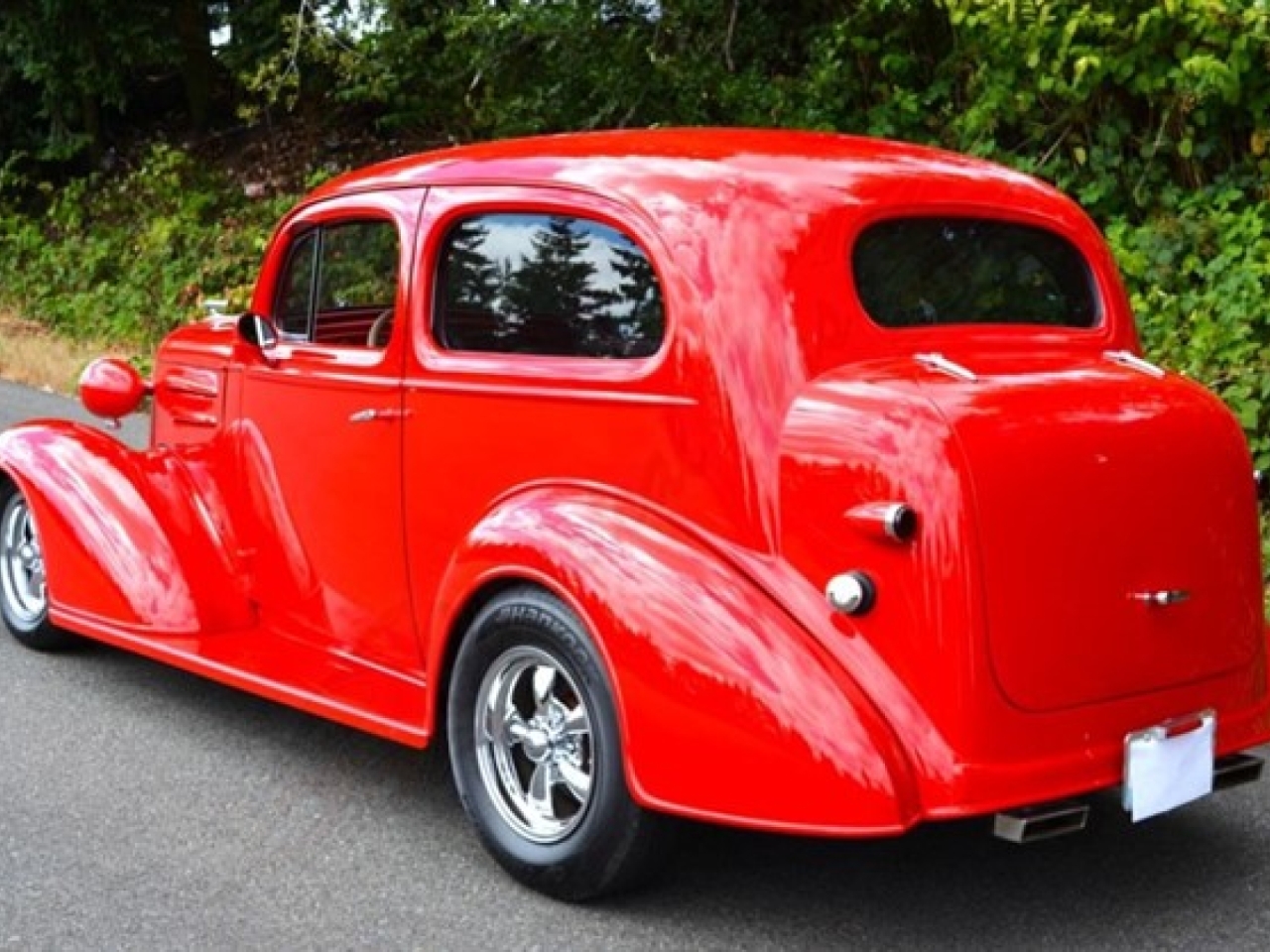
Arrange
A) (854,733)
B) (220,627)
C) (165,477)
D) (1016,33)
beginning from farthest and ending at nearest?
(1016,33) → (165,477) → (220,627) → (854,733)

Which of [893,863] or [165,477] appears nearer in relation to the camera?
[893,863]

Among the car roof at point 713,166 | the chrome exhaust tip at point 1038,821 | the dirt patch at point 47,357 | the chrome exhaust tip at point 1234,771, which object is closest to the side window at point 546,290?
the car roof at point 713,166

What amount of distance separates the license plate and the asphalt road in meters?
0.32

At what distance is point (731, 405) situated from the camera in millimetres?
3518

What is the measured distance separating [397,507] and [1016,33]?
5678mm

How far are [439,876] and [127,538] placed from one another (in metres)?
1.83

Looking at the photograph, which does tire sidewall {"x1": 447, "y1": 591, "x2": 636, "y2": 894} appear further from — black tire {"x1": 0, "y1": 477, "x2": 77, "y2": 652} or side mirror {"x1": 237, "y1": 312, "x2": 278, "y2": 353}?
black tire {"x1": 0, "y1": 477, "x2": 77, "y2": 652}

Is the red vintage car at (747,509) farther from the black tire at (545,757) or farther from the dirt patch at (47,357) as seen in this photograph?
the dirt patch at (47,357)

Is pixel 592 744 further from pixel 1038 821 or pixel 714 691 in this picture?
pixel 1038 821

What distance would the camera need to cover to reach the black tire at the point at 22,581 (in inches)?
221

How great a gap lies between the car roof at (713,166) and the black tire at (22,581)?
2.20 meters

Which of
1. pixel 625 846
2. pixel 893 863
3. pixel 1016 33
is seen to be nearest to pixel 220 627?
pixel 625 846

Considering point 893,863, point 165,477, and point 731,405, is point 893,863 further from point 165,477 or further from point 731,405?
point 165,477

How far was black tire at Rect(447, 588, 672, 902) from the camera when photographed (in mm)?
3490
